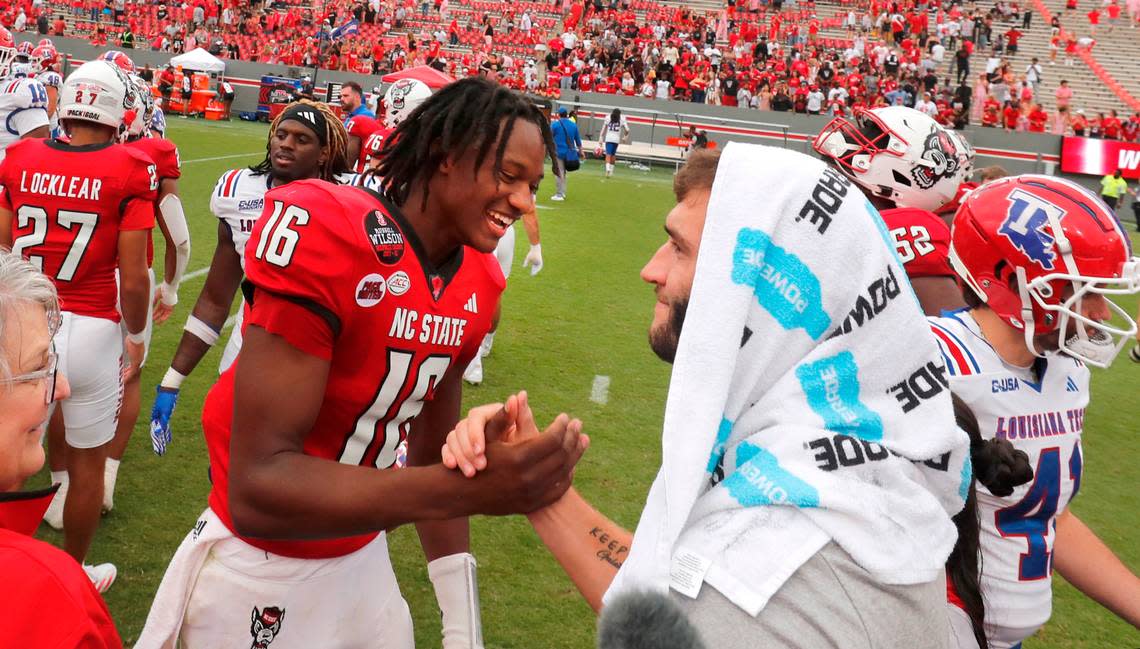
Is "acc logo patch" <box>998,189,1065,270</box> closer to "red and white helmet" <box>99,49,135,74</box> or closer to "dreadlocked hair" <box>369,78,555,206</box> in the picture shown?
"dreadlocked hair" <box>369,78,555,206</box>

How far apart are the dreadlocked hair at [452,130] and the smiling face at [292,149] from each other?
2594mm

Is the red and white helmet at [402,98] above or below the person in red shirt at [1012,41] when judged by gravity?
below

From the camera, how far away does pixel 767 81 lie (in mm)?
30328

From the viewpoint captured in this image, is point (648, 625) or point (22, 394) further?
point (22, 394)

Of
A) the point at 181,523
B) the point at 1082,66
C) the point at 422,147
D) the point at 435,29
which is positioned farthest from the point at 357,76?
the point at 422,147

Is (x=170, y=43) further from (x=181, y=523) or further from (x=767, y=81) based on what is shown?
(x=181, y=523)

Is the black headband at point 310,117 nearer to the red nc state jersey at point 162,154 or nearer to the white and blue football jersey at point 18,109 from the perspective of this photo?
the red nc state jersey at point 162,154

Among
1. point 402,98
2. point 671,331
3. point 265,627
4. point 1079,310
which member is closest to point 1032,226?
point 1079,310

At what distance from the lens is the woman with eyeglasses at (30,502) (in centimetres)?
143

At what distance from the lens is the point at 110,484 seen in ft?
16.8

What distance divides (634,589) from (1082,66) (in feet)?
121

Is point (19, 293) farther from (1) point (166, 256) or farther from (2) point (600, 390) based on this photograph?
(2) point (600, 390)

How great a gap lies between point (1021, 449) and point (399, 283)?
66.5 inches

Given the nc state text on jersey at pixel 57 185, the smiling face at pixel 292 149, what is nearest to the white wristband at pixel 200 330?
the nc state text on jersey at pixel 57 185
